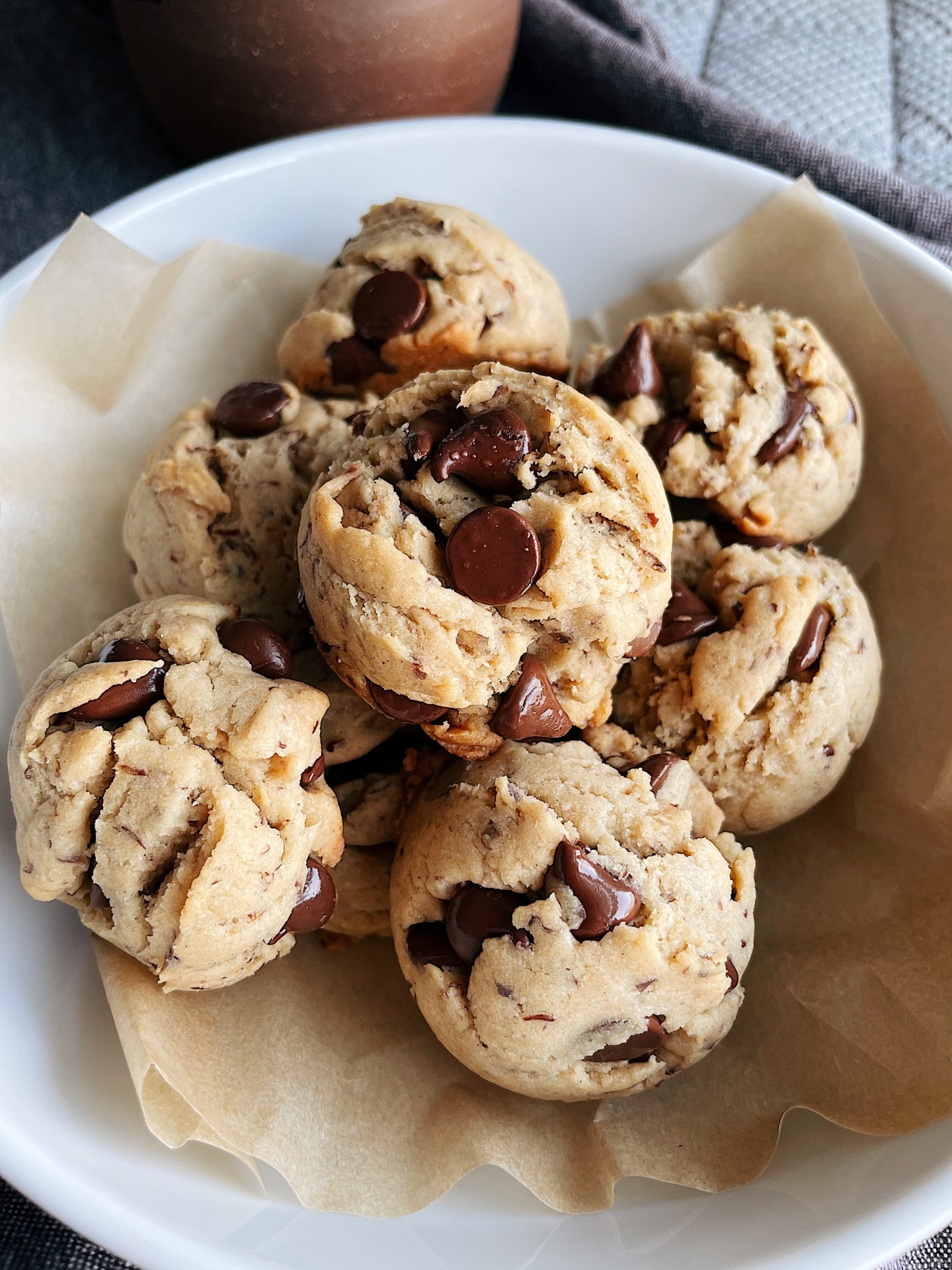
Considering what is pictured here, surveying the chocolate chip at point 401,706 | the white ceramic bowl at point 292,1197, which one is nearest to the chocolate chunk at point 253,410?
the white ceramic bowl at point 292,1197

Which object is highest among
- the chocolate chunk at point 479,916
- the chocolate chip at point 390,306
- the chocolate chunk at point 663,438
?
the chocolate chip at point 390,306

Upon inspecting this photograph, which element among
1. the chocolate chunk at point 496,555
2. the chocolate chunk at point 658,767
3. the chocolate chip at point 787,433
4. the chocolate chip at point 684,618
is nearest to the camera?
the chocolate chunk at point 496,555

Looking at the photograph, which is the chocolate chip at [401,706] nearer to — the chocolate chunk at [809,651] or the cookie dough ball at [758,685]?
the cookie dough ball at [758,685]

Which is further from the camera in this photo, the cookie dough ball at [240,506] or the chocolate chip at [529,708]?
A: the cookie dough ball at [240,506]

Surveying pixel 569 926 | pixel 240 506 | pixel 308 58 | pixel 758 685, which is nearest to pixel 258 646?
pixel 240 506

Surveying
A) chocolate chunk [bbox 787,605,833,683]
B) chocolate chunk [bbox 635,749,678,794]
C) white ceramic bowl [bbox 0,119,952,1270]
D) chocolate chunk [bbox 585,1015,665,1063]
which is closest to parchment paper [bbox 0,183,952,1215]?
white ceramic bowl [bbox 0,119,952,1270]

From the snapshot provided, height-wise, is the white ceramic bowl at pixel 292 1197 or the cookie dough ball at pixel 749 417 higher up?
the cookie dough ball at pixel 749 417

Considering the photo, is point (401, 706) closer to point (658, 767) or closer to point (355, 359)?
point (658, 767)
